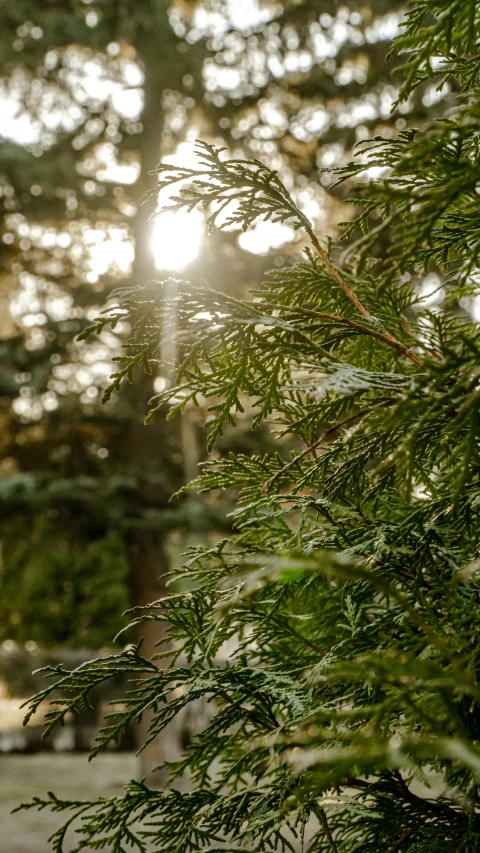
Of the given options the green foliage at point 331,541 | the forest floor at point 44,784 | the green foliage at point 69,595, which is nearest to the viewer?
the green foliage at point 331,541

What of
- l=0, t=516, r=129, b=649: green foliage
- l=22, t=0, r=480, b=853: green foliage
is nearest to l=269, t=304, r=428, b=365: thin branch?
l=22, t=0, r=480, b=853: green foliage

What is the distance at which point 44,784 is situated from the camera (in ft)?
33.6

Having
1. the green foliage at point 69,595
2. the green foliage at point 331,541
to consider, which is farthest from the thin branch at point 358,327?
the green foliage at point 69,595

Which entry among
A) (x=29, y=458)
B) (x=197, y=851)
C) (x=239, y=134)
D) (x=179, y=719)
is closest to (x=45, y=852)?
(x=179, y=719)

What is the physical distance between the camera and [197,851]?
187cm

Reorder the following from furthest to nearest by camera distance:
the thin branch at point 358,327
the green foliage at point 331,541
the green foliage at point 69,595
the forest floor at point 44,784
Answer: the green foliage at point 69,595 → the forest floor at point 44,784 → the thin branch at point 358,327 → the green foliage at point 331,541

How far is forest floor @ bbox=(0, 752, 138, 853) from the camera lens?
7609 mm

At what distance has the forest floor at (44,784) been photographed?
761 cm

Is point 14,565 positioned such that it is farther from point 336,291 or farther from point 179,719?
point 336,291

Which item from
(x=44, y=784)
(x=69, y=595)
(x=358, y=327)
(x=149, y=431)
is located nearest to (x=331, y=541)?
(x=358, y=327)

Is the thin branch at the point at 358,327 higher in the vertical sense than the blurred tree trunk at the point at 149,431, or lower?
lower

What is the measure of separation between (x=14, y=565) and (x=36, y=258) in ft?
22.2

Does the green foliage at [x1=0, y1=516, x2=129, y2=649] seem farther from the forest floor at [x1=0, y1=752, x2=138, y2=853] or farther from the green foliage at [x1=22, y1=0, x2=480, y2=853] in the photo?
the green foliage at [x1=22, y1=0, x2=480, y2=853]

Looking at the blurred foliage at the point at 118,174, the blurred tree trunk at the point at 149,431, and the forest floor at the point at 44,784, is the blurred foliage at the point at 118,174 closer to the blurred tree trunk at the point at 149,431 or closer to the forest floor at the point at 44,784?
the blurred tree trunk at the point at 149,431
